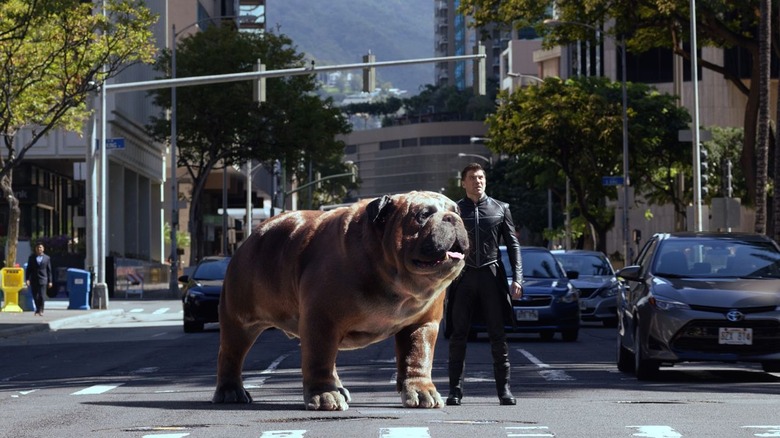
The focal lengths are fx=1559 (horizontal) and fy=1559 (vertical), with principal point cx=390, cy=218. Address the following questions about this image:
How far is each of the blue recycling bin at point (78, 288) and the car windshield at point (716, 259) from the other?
1047 inches

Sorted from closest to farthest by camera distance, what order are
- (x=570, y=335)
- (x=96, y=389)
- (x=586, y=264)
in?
(x=96, y=389)
(x=570, y=335)
(x=586, y=264)

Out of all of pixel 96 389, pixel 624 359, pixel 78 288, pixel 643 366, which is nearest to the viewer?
pixel 96 389

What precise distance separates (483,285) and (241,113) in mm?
51128

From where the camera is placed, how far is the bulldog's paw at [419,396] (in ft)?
35.9

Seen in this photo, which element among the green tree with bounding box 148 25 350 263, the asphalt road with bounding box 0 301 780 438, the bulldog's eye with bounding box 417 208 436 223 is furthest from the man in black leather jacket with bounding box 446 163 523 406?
the green tree with bounding box 148 25 350 263

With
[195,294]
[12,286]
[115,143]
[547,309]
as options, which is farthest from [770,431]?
[12,286]

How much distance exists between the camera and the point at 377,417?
1066 centimetres

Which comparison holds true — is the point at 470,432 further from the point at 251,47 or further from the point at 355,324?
the point at 251,47

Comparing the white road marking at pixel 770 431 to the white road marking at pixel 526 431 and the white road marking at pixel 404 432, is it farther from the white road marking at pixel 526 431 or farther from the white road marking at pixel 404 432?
the white road marking at pixel 404 432

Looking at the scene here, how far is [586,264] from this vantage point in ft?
107

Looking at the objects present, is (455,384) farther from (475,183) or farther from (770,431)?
(770,431)

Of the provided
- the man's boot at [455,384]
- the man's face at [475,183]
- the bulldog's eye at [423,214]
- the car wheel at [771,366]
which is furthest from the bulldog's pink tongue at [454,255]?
the car wheel at [771,366]

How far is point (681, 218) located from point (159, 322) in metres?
27.7

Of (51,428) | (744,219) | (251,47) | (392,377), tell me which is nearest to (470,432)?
(51,428)
